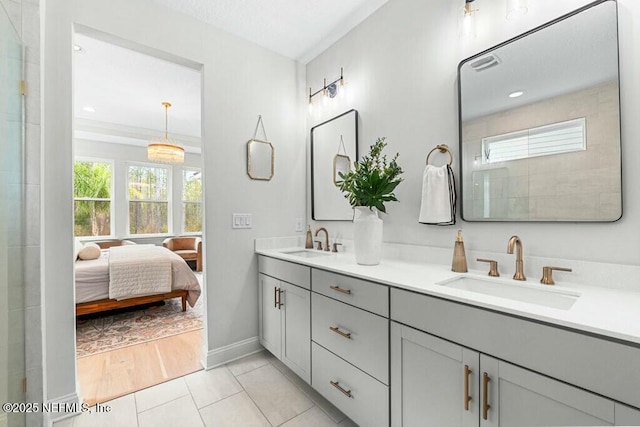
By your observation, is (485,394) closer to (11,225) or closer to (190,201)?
(11,225)

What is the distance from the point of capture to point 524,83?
1.32 m

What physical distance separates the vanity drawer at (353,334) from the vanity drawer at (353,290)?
0.03 m

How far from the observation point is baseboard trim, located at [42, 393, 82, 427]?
1604mm

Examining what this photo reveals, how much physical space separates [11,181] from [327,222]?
1.97m

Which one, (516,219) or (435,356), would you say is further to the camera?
(516,219)

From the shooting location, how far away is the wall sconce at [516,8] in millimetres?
1302

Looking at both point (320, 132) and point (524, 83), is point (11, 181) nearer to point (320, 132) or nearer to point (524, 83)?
point (320, 132)

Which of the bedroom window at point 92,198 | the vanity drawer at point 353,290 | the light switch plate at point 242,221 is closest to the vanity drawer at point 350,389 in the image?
the vanity drawer at point 353,290

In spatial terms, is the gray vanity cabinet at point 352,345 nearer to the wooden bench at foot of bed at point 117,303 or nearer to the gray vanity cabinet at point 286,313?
the gray vanity cabinet at point 286,313

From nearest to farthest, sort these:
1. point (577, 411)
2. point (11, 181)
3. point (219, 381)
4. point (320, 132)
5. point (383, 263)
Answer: point (577, 411) → point (11, 181) → point (383, 263) → point (219, 381) → point (320, 132)

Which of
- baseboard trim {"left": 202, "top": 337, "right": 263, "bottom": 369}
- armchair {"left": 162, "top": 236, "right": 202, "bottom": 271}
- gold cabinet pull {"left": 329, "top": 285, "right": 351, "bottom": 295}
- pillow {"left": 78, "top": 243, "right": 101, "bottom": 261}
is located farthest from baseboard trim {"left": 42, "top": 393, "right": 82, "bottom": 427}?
armchair {"left": 162, "top": 236, "right": 202, "bottom": 271}

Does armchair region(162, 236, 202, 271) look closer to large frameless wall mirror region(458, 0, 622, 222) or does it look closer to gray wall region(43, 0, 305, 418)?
gray wall region(43, 0, 305, 418)

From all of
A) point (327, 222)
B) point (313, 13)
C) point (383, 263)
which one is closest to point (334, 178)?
point (327, 222)

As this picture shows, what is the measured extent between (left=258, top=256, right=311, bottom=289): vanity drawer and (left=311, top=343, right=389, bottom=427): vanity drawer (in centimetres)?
40
